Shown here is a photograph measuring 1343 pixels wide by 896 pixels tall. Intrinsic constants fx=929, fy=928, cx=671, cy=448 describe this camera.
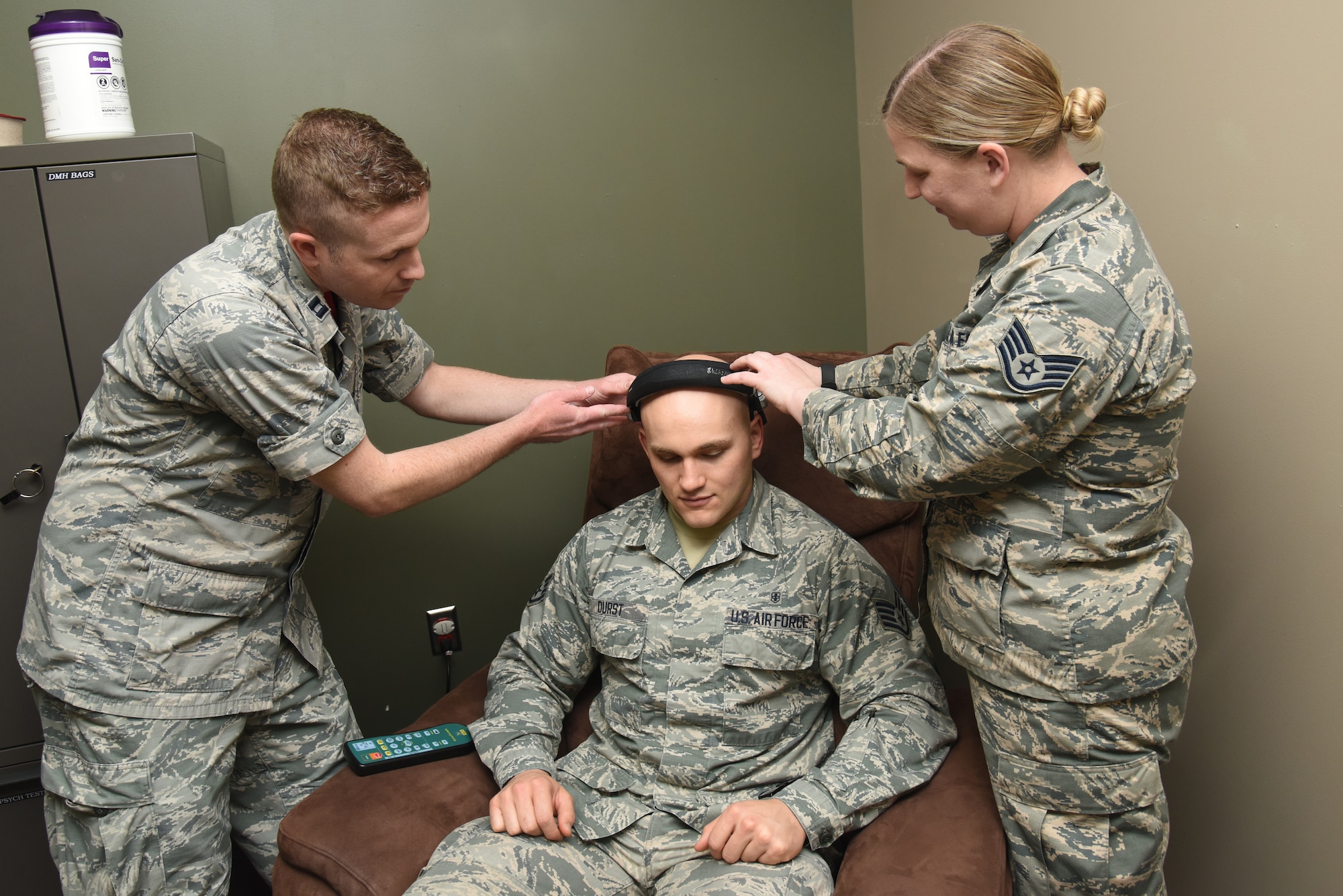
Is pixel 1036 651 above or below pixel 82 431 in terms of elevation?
below

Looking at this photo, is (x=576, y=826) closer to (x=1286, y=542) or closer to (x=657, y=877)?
(x=657, y=877)

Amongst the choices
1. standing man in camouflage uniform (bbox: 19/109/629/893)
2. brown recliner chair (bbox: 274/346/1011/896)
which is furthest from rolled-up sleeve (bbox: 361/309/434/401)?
brown recliner chair (bbox: 274/346/1011/896)

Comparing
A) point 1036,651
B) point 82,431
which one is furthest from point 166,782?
point 1036,651

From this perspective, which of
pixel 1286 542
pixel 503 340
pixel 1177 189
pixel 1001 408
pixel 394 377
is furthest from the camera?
pixel 503 340

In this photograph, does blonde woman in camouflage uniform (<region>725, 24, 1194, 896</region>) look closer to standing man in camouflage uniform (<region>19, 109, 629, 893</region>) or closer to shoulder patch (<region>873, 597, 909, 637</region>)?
shoulder patch (<region>873, 597, 909, 637</region>)

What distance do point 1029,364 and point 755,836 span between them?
78 cm

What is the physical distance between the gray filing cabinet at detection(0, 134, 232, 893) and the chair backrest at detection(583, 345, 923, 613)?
95 cm

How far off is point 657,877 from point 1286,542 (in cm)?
114

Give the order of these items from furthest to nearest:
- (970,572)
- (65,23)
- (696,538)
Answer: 1. (65,23)
2. (696,538)
3. (970,572)

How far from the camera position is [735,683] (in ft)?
5.21

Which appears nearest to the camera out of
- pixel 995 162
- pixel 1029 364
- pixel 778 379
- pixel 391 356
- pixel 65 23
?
pixel 1029 364

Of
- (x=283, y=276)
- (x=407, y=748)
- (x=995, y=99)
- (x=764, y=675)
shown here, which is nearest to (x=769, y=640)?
(x=764, y=675)

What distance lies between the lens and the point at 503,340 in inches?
97.1

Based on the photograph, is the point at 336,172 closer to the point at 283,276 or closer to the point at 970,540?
the point at 283,276
